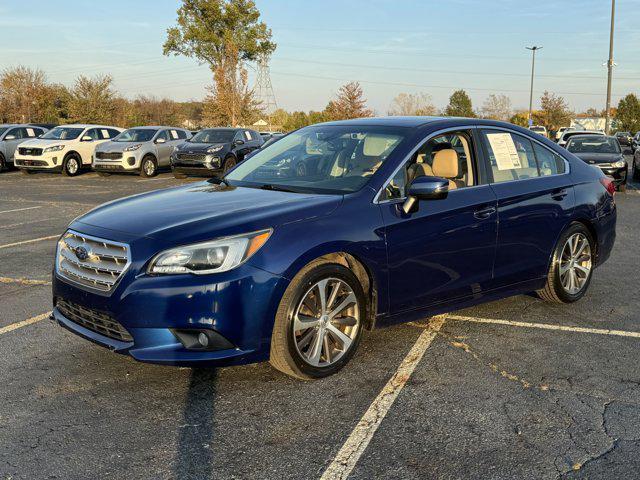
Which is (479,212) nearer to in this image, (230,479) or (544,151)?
(544,151)

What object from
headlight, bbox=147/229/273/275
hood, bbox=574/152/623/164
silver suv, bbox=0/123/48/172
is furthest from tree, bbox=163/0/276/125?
headlight, bbox=147/229/273/275

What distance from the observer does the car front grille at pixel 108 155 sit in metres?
20.8

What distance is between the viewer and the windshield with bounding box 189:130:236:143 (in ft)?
67.4

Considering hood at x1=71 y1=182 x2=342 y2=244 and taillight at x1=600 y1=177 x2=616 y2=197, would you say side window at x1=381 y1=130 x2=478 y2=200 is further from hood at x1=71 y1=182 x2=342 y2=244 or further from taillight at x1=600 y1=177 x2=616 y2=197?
taillight at x1=600 y1=177 x2=616 y2=197

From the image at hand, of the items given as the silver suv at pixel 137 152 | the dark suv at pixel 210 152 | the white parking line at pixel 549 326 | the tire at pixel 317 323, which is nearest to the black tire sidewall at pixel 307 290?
the tire at pixel 317 323

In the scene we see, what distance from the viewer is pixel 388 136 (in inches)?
189

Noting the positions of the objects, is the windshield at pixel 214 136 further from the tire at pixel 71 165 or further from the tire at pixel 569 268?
the tire at pixel 569 268

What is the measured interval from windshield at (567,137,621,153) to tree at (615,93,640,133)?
6075 cm

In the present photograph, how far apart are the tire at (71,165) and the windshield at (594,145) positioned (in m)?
15.5

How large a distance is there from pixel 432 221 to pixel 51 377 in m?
2.66

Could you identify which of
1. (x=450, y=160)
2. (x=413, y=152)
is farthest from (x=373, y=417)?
(x=450, y=160)

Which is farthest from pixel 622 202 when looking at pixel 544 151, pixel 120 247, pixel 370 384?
pixel 120 247

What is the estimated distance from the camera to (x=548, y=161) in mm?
5652

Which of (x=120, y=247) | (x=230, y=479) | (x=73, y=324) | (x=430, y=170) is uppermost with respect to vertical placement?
(x=430, y=170)
